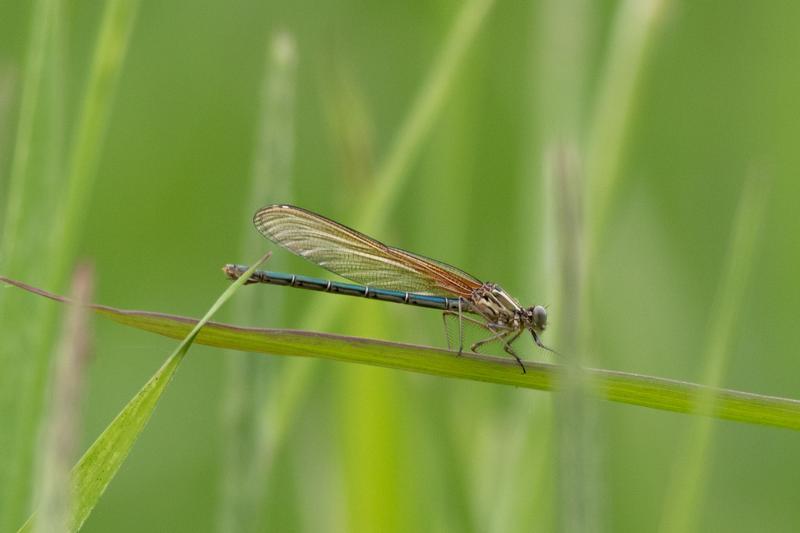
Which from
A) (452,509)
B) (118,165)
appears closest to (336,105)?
(452,509)

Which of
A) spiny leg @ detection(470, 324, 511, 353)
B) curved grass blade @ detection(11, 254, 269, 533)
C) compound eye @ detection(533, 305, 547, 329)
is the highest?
compound eye @ detection(533, 305, 547, 329)

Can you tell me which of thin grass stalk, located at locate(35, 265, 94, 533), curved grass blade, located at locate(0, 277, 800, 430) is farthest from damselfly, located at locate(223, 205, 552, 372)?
thin grass stalk, located at locate(35, 265, 94, 533)

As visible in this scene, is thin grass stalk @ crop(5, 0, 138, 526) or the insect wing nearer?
thin grass stalk @ crop(5, 0, 138, 526)

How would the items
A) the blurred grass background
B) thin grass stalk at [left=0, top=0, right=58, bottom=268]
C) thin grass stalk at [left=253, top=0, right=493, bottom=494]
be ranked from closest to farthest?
thin grass stalk at [left=0, top=0, right=58, bottom=268]
the blurred grass background
thin grass stalk at [left=253, top=0, right=493, bottom=494]

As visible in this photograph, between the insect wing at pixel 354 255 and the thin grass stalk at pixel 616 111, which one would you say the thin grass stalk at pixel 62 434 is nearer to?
the insect wing at pixel 354 255

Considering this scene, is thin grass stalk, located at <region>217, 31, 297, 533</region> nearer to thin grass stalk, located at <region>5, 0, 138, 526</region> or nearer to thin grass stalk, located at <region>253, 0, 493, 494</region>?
thin grass stalk, located at <region>5, 0, 138, 526</region>

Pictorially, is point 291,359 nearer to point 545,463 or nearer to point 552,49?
point 545,463
